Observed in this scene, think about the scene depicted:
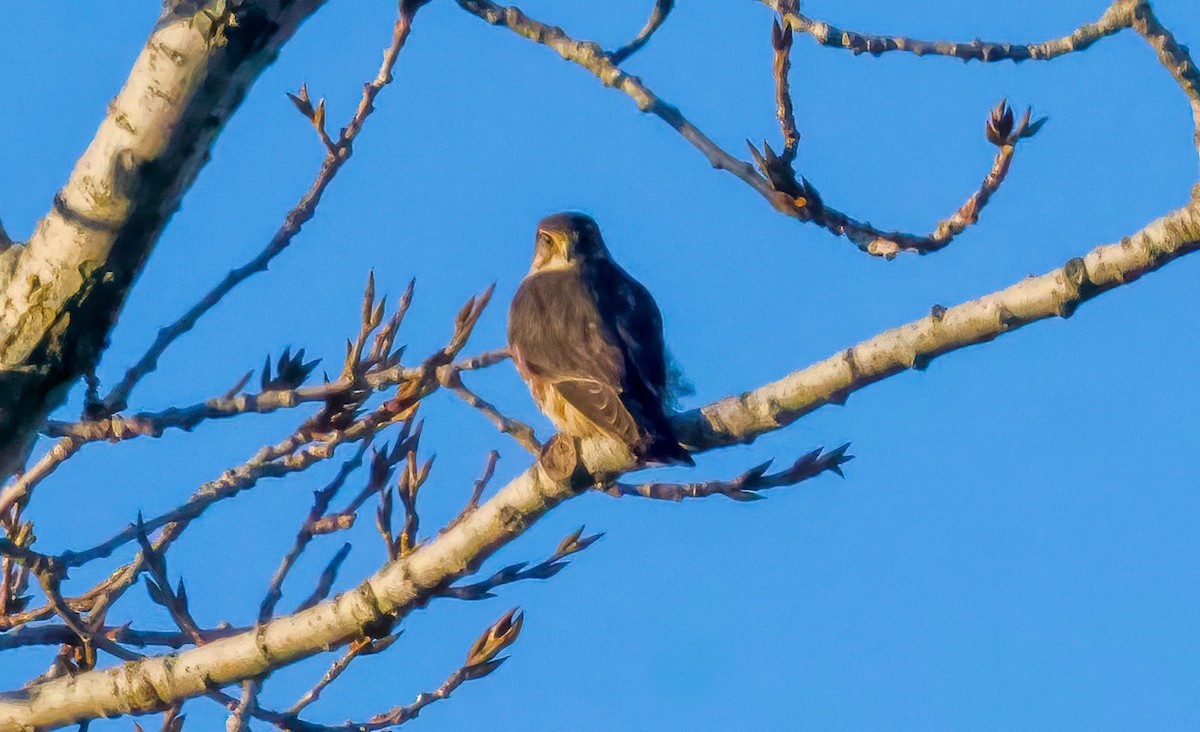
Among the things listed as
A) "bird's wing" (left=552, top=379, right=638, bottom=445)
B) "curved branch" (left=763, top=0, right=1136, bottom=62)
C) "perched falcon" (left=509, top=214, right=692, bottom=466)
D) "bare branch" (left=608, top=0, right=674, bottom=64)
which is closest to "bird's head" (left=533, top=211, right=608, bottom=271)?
"perched falcon" (left=509, top=214, right=692, bottom=466)

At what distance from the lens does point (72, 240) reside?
10.3 feet

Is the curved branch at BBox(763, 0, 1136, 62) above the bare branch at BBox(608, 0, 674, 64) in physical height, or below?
below

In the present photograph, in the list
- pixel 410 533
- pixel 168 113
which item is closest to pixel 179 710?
pixel 410 533

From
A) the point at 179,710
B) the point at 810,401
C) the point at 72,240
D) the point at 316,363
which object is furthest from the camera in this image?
the point at 179,710

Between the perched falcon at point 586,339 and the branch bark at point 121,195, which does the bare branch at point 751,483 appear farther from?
the branch bark at point 121,195

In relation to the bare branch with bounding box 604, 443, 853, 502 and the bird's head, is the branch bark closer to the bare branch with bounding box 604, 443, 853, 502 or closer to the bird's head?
the bare branch with bounding box 604, 443, 853, 502

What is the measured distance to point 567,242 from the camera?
595 centimetres

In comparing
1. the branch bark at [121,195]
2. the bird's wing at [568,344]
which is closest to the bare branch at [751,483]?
the bird's wing at [568,344]

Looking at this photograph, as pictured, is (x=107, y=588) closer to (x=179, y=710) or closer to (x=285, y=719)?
(x=179, y=710)

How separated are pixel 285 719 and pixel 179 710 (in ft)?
1.07

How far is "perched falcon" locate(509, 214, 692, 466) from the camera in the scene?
14.0ft

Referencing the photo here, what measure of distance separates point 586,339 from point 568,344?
0.07 m

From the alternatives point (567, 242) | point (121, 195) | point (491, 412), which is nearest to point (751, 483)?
point (491, 412)

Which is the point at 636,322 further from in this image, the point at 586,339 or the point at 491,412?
the point at 491,412
